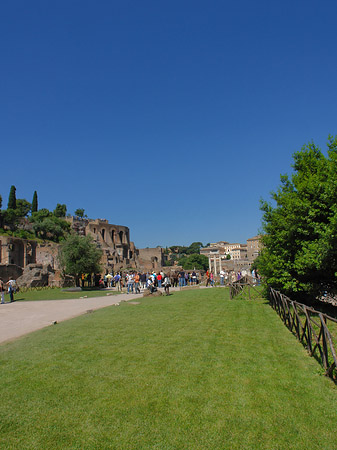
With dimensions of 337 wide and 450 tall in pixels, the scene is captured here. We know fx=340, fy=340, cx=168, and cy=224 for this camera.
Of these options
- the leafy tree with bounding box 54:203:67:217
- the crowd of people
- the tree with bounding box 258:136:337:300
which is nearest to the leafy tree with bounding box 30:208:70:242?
the leafy tree with bounding box 54:203:67:217

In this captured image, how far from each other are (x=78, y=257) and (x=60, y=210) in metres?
71.4

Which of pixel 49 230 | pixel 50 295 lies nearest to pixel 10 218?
pixel 49 230

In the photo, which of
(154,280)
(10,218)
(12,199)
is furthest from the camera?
(12,199)

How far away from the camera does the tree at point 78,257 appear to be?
101 feet

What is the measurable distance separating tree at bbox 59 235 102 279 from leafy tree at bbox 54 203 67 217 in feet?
227

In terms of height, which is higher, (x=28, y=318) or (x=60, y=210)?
(x=60, y=210)

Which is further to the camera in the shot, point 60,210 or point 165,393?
point 60,210

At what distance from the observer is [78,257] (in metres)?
31.4

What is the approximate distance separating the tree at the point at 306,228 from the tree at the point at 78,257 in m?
20.0

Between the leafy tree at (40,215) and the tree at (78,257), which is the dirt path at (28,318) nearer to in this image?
the tree at (78,257)

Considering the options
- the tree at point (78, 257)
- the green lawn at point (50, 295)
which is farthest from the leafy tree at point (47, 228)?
the green lawn at point (50, 295)

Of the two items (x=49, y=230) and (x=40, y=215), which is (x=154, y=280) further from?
(x=40, y=215)

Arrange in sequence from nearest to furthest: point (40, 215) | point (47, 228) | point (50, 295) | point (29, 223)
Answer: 1. point (50, 295)
2. point (47, 228)
3. point (29, 223)
4. point (40, 215)

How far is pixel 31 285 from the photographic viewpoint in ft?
99.7
